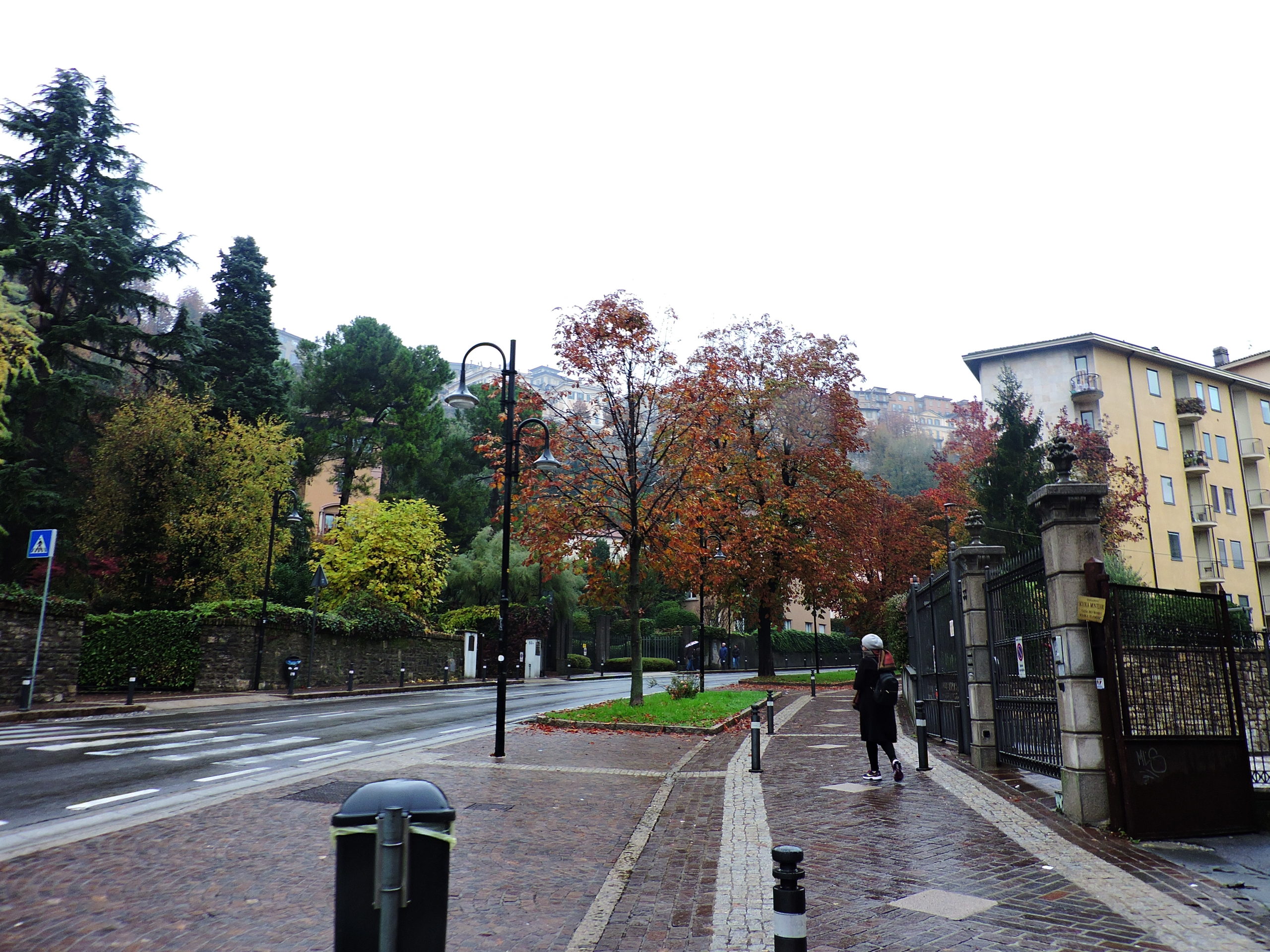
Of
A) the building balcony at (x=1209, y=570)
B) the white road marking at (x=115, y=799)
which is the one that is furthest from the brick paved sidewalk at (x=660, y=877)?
the building balcony at (x=1209, y=570)

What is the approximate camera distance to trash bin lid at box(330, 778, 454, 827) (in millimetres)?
2895

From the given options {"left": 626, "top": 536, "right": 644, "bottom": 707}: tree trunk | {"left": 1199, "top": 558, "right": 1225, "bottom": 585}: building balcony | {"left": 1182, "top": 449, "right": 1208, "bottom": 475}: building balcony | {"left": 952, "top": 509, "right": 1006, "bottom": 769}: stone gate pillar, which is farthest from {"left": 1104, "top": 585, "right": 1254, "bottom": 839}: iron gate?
{"left": 1199, "top": 558, "right": 1225, "bottom": 585}: building balcony

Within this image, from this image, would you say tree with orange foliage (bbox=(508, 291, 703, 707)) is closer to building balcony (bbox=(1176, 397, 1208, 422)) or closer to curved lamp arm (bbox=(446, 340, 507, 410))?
curved lamp arm (bbox=(446, 340, 507, 410))

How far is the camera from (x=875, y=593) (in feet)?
137

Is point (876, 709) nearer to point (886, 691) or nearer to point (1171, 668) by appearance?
point (886, 691)

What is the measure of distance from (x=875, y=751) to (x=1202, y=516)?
158 feet

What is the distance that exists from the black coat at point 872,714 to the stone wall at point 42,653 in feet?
58.5

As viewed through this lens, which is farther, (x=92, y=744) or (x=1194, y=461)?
(x=1194, y=461)

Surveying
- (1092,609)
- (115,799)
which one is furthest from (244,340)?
(1092,609)

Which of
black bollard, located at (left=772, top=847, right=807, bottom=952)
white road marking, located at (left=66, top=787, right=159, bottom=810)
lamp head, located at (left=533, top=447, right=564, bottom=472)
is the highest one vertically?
lamp head, located at (left=533, top=447, right=564, bottom=472)

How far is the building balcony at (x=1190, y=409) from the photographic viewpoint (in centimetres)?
4681

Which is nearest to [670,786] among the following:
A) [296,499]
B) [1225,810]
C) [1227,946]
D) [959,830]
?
[959,830]

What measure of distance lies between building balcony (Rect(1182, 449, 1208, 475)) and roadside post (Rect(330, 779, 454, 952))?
180 ft

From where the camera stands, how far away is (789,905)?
10.3ft
